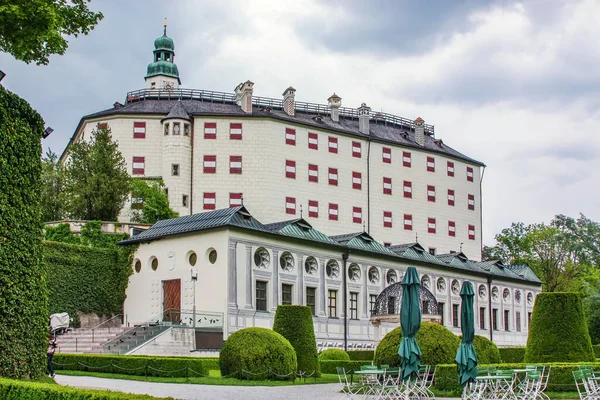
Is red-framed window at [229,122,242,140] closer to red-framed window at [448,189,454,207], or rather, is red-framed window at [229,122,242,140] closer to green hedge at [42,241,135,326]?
green hedge at [42,241,135,326]

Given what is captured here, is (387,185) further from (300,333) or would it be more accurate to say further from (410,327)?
(410,327)

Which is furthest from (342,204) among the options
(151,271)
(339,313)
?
(151,271)

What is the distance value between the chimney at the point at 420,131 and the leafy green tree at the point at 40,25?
4758 centimetres

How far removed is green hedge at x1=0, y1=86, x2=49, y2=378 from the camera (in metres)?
18.4

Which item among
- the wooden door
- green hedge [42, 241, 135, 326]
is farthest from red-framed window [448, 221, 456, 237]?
the wooden door

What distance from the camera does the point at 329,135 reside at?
202ft

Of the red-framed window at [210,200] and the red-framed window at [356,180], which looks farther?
the red-framed window at [356,180]

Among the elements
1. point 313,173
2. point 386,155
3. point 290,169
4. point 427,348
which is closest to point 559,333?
point 427,348

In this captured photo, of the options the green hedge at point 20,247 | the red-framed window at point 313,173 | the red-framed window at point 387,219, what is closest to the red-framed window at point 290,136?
the red-framed window at point 313,173

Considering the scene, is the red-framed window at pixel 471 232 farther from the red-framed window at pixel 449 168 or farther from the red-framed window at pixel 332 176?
the red-framed window at pixel 332 176

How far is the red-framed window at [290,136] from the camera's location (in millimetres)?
59500

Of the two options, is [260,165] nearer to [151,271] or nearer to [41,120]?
[151,271]

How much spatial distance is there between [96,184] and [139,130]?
1181cm

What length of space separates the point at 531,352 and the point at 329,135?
36446 mm
